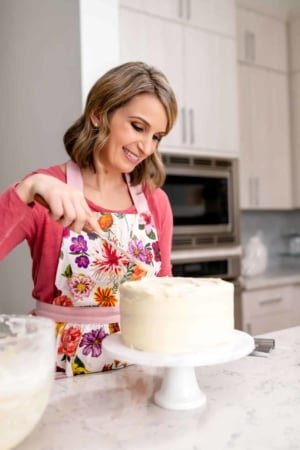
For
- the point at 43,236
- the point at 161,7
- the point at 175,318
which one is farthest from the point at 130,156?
the point at 161,7

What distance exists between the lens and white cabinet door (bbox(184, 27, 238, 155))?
275 cm

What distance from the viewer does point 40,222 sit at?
3.88ft

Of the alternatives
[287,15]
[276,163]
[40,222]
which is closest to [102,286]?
[40,222]

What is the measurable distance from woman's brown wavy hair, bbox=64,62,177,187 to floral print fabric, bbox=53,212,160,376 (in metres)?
0.19

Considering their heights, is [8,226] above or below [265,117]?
below

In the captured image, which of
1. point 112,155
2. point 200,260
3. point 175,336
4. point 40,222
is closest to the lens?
point 175,336

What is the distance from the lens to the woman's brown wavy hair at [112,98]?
125 centimetres

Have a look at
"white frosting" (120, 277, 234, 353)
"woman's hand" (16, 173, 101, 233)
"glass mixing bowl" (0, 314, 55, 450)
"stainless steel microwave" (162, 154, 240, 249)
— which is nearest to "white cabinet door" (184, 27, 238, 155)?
"stainless steel microwave" (162, 154, 240, 249)

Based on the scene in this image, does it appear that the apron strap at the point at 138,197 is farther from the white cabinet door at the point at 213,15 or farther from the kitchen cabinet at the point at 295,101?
the kitchen cabinet at the point at 295,101

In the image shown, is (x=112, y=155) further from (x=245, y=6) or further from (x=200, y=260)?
(x=245, y=6)

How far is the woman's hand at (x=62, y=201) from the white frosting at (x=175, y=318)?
16 centimetres

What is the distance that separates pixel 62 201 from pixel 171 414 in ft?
1.29

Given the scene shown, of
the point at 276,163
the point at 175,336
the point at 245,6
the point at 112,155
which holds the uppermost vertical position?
the point at 245,6

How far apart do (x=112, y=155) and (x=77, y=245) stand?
0.84 feet
